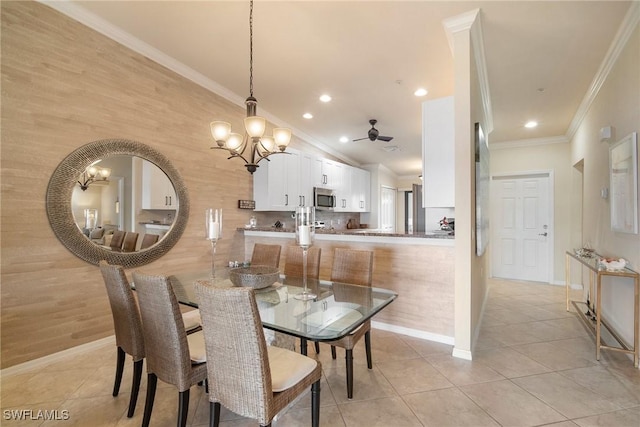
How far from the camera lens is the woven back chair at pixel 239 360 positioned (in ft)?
3.97

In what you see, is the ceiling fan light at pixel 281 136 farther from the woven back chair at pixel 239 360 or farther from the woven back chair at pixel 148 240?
the woven back chair at pixel 148 240

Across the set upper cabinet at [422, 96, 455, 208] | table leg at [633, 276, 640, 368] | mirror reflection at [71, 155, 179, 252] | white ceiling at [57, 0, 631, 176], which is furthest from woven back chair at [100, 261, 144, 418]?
table leg at [633, 276, 640, 368]

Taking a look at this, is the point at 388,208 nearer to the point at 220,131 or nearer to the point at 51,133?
the point at 220,131

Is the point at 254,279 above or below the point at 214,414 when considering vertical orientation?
above

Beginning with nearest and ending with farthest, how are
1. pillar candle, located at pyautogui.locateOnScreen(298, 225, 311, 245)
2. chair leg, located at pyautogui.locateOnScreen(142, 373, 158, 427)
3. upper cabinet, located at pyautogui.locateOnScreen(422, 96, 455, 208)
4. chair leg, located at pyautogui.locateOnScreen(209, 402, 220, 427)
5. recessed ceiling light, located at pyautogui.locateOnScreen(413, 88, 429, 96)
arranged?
chair leg, located at pyautogui.locateOnScreen(209, 402, 220, 427) → chair leg, located at pyautogui.locateOnScreen(142, 373, 158, 427) → pillar candle, located at pyautogui.locateOnScreen(298, 225, 311, 245) → upper cabinet, located at pyautogui.locateOnScreen(422, 96, 455, 208) → recessed ceiling light, located at pyautogui.locateOnScreen(413, 88, 429, 96)

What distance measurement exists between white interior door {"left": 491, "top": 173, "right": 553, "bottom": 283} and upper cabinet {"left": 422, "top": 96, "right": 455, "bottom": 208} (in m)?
3.61

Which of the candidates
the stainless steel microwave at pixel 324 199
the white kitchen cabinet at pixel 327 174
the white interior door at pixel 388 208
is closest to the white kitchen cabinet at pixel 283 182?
the stainless steel microwave at pixel 324 199

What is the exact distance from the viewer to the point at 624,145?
2541 millimetres

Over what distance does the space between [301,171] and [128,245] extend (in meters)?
2.86

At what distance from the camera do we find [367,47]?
2.86 m

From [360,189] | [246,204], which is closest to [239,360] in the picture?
[246,204]

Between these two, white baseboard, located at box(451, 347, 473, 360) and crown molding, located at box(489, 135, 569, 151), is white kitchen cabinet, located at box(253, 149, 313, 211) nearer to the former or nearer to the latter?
white baseboard, located at box(451, 347, 473, 360)

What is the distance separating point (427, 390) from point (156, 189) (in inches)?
127

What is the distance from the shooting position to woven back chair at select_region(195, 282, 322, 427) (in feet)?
3.97
